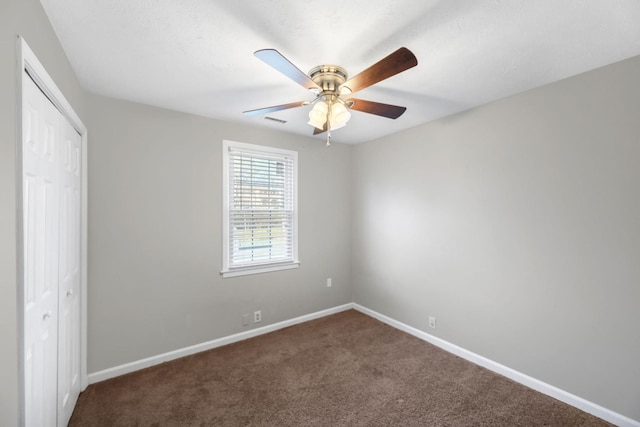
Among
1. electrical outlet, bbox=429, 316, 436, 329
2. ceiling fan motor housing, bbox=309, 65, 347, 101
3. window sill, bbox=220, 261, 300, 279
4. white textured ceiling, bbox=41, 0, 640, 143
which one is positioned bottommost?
electrical outlet, bbox=429, 316, 436, 329

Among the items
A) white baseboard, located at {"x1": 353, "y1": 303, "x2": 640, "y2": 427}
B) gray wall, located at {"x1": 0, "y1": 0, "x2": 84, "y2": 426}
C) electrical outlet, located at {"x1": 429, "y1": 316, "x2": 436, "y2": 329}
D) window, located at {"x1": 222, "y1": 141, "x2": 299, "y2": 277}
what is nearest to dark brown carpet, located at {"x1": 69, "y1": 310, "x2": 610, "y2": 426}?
white baseboard, located at {"x1": 353, "y1": 303, "x2": 640, "y2": 427}

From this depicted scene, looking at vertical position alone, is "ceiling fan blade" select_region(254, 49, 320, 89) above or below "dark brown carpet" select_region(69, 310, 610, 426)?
above

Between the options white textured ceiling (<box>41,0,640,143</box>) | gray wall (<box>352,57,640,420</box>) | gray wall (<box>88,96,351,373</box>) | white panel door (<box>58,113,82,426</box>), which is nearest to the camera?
white textured ceiling (<box>41,0,640,143</box>)

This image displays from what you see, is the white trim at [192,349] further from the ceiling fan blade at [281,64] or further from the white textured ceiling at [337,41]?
the ceiling fan blade at [281,64]

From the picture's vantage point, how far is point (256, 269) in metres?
3.26

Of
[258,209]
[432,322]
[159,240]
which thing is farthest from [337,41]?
[432,322]

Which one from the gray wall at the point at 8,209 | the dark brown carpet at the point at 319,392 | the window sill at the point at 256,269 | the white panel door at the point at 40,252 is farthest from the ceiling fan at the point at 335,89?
the dark brown carpet at the point at 319,392

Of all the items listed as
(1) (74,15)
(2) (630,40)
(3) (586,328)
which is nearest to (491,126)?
(2) (630,40)

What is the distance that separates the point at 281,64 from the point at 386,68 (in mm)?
544

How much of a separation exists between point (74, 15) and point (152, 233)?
5.66 feet

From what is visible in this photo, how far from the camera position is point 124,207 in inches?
98.8

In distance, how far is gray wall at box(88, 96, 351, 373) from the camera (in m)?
2.42

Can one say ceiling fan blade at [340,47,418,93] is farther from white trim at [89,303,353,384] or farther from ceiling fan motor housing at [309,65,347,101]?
white trim at [89,303,353,384]

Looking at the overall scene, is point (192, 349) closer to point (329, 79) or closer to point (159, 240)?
point (159, 240)
